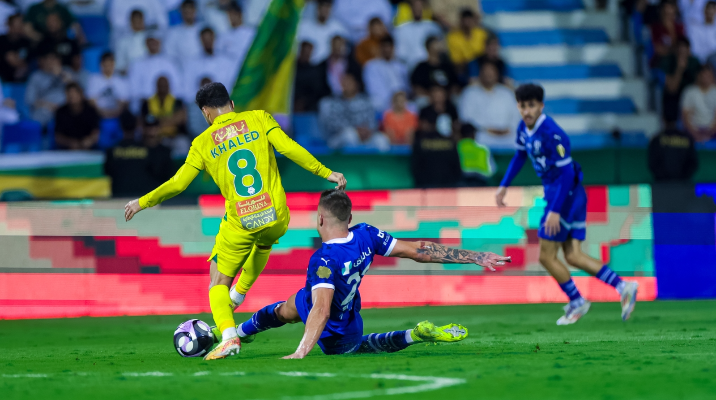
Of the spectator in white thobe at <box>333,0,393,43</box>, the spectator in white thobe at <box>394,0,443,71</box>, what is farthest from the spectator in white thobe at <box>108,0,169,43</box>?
the spectator in white thobe at <box>394,0,443,71</box>

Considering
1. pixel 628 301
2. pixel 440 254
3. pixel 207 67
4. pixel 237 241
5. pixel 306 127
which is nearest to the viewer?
pixel 440 254

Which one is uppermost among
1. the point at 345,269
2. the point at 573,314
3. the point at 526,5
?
the point at 526,5

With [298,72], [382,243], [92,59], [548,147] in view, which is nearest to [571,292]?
[548,147]

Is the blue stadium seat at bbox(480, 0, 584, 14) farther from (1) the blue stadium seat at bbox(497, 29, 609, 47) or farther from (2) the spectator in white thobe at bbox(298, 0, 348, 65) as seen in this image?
(2) the spectator in white thobe at bbox(298, 0, 348, 65)

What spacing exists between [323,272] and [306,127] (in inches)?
335

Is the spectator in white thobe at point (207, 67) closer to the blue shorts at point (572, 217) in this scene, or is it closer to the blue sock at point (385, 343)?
the blue shorts at point (572, 217)

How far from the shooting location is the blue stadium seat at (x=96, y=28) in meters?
15.9

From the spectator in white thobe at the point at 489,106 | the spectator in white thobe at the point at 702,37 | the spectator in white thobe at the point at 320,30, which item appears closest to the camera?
the spectator in white thobe at the point at 489,106

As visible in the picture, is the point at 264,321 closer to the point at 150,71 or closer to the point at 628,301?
the point at 628,301

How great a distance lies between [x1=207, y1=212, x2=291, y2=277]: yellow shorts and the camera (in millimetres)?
6719

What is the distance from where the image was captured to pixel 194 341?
6.43 meters


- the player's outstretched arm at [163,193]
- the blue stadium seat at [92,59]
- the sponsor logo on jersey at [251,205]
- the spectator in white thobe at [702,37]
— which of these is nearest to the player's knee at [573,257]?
the sponsor logo on jersey at [251,205]

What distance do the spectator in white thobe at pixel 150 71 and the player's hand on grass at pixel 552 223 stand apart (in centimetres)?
790

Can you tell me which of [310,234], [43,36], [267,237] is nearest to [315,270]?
[267,237]
